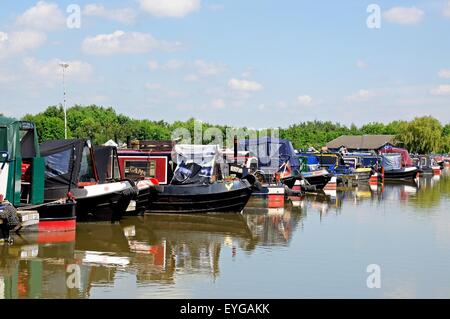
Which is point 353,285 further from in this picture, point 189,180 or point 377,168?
point 377,168

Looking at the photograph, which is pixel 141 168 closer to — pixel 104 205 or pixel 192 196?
pixel 192 196

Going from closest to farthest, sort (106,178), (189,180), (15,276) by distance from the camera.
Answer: (15,276) < (106,178) < (189,180)

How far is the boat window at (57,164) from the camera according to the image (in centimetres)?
1630

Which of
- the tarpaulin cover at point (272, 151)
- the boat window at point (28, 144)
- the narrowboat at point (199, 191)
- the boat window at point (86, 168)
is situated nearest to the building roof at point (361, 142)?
the tarpaulin cover at point (272, 151)

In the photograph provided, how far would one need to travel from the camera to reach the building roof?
268 ft

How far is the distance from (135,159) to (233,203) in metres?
3.65

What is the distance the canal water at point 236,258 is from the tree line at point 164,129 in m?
23.5

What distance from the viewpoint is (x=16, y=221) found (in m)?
12.9

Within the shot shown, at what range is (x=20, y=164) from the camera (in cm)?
1388

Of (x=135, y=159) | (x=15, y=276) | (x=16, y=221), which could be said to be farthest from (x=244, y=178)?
(x=15, y=276)

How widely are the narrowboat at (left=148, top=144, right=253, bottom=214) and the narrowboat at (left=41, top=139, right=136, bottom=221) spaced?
279 centimetres

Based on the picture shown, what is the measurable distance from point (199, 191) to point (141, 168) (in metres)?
2.64

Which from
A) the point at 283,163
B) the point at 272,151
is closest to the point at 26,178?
the point at 283,163

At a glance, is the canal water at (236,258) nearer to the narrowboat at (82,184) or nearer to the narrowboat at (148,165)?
the narrowboat at (82,184)
